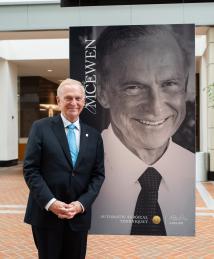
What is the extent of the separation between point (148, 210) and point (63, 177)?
133cm

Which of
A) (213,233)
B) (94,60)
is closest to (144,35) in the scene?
(94,60)

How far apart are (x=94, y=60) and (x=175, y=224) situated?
69.8 inches

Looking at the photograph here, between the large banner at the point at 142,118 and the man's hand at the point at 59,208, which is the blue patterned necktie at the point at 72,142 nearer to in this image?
the man's hand at the point at 59,208

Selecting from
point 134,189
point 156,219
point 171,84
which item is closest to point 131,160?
point 134,189

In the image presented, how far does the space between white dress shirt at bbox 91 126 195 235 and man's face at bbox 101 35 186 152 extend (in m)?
0.15

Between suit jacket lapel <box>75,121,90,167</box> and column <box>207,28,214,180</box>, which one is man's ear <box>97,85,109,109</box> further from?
column <box>207,28,214,180</box>

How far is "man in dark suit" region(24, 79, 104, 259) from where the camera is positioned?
2969 millimetres

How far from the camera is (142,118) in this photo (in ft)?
12.9

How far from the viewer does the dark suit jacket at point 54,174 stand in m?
2.97

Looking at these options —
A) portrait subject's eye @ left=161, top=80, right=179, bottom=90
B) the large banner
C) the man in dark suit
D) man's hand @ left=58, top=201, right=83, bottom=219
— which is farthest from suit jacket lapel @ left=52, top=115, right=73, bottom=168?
portrait subject's eye @ left=161, top=80, right=179, bottom=90

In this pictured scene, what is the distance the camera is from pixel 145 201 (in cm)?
400

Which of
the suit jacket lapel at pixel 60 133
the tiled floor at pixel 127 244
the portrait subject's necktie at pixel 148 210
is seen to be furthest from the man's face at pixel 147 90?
the tiled floor at pixel 127 244

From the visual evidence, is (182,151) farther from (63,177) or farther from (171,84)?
(63,177)

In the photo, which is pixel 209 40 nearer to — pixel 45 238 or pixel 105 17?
pixel 105 17
